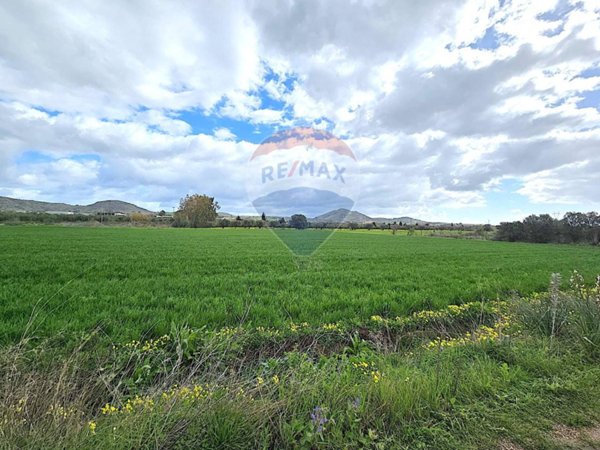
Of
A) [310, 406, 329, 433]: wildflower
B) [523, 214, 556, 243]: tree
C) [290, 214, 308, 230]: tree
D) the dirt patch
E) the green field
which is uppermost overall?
[523, 214, 556, 243]: tree

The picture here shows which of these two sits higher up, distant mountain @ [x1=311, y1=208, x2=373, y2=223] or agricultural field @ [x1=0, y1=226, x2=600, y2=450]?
distant mountain @ [x1=311, y1=208, x2=373, y2=223]

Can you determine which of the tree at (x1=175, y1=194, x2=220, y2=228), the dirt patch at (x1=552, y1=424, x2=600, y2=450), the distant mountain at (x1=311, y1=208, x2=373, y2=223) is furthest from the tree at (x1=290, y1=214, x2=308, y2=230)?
the tree at (x1=175, y1=194, x2=220, y2=228)

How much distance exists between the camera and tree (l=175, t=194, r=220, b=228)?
345 feet

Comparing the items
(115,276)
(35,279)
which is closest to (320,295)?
(115,276)

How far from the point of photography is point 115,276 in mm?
12195

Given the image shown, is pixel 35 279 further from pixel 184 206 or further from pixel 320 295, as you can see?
pixel 184 206

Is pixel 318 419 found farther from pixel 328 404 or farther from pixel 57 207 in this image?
pixel 57 207

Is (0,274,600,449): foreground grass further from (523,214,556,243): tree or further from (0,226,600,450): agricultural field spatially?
(523,214,556,243): tree

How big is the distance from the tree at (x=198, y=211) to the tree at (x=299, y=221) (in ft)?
311

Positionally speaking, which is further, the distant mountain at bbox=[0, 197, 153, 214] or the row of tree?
the distant mountain at bbox=[0, 197, 153, 214]

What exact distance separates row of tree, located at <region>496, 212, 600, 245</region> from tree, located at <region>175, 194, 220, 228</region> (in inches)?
3686

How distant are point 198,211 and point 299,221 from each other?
4023 inches

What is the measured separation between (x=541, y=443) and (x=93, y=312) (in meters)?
8.43

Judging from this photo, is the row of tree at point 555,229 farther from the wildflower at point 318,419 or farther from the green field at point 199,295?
the wildflower at point 318,419
